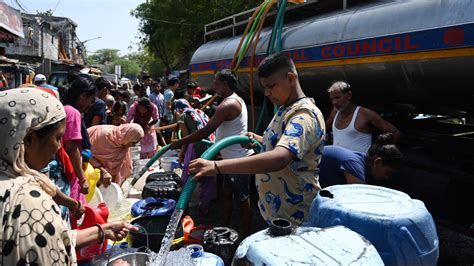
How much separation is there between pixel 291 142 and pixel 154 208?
1.64m

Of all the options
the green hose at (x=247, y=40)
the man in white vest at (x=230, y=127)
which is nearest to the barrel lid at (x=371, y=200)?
the man in white vest at (x=230, y=127)

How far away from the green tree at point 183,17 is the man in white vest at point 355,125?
1346 centimetres

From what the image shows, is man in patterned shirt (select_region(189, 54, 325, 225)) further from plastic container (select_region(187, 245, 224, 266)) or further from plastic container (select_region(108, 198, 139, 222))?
plastic container (select_region(108, 198, 139, 222))

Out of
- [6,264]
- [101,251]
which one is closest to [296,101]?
[6,264]

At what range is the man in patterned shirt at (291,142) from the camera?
5.76 ft

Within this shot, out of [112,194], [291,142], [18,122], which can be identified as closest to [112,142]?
[112,194]

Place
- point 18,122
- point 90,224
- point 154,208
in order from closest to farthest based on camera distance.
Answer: point 18,122 < point 90,224 < point 154,208

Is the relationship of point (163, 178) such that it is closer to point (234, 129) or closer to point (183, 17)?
point (234, 129)

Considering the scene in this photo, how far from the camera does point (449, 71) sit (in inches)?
114

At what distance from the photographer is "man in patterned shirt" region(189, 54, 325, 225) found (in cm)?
176

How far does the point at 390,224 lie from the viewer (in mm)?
1355

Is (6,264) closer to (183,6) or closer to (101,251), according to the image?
(101,251)

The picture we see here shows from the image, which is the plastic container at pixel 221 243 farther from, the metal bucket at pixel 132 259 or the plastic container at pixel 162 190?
the plastic container at pixel 162 190

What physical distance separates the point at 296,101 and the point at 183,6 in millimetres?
20420
